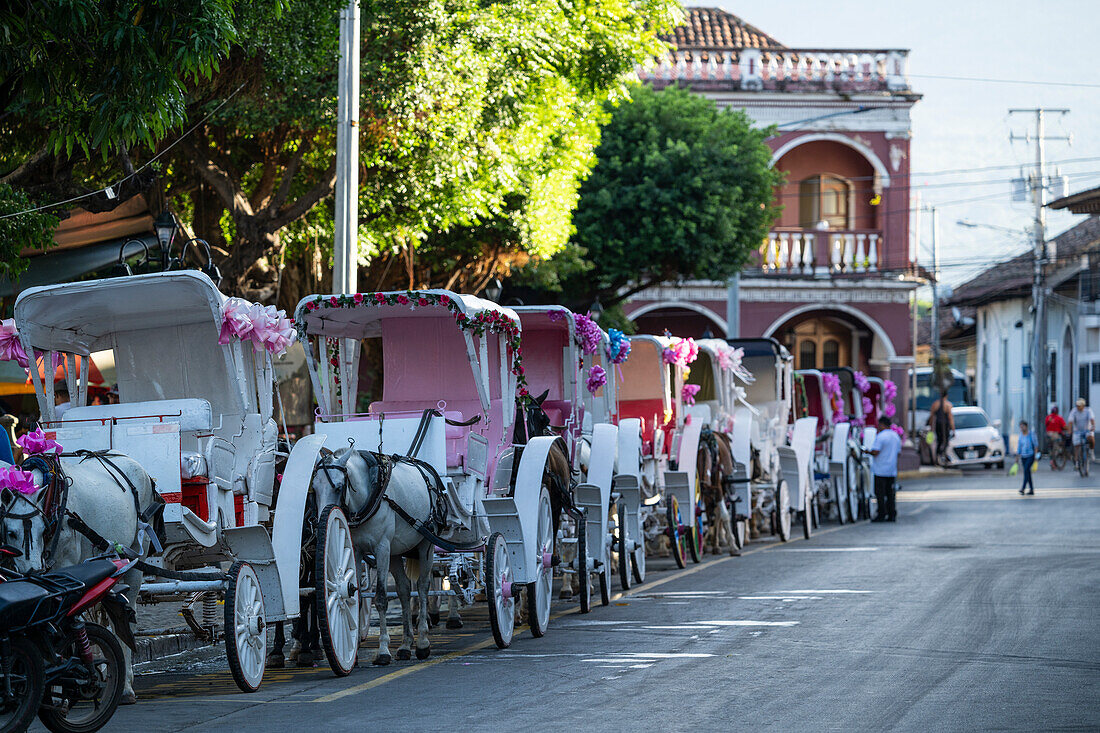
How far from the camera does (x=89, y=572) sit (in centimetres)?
796

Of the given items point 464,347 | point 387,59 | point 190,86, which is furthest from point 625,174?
point 464,347

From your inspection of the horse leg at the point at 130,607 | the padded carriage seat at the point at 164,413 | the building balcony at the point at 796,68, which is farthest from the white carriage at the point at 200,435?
the building balcony at the point at 796,68

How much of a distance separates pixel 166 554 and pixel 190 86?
7.94 m

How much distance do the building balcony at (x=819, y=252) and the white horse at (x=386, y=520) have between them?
3088cm

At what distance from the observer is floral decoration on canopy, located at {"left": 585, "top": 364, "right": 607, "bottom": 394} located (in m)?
14.7

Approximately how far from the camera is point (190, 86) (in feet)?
52.1

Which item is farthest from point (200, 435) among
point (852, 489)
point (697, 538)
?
point (852, 489)

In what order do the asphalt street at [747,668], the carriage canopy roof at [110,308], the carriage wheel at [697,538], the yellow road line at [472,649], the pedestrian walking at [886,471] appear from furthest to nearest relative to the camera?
the pedestrian walking at [886,471]
the carriage wheel at [697,538]
the carriage canopy roof at [110,308]
the yellow road line at [472,649]
the asphalt street at [747,668]

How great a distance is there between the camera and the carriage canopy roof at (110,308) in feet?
32.4

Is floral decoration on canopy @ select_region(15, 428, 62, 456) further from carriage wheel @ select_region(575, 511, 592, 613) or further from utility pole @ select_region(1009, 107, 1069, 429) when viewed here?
utility pole @ select_region(1009, 107, 1069, 429)

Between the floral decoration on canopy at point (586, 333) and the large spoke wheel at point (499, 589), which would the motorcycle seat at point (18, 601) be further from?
the floral decoration on canopy at point (586, 333)

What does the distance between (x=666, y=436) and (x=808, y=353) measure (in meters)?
27.8

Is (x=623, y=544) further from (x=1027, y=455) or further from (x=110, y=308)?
(x=1027, y=455)

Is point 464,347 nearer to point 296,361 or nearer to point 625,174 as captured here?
point 296,361
